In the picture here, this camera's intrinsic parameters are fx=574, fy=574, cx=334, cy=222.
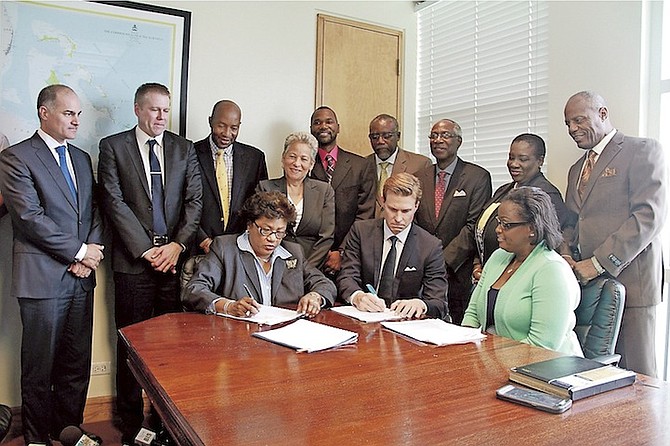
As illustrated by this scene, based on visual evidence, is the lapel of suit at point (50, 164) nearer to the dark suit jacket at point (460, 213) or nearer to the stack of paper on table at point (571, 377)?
the dark suit jacket at point (460, 213)

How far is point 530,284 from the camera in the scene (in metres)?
2.01

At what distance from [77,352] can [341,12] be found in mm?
2767

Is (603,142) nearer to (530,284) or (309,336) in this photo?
(530,284)

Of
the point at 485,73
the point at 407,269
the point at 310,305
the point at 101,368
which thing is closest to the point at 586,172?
the point at 407,269

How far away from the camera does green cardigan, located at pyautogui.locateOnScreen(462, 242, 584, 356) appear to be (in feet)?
6.31

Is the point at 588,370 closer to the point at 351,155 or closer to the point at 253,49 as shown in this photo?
the point at 351,155

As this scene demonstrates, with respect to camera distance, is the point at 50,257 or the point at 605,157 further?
the point at 50,257

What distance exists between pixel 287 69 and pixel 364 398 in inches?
116

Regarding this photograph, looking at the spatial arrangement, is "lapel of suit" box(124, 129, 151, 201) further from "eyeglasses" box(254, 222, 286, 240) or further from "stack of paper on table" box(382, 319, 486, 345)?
"stack of paper on table" box(382, 319, 486, 345)

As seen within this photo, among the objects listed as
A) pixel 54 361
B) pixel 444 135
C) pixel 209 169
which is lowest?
pixel 54 361

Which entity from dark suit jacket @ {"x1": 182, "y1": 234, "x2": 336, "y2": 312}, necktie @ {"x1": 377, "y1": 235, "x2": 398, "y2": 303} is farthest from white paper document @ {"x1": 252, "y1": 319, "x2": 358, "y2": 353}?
necktie @ {"x1": 377, "y1": 235, "x2": 398, "y2": 303}

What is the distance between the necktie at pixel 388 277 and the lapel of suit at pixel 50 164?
1555mm

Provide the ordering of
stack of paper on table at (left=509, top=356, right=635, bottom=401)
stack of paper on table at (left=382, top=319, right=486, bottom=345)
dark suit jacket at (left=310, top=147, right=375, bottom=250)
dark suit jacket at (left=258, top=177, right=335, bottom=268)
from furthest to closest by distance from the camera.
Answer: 1. dark suit jacket at (left=310, top=147, right=375, bottom=250)
2. dark suit jacket at (left=258, top=177, right=335, bottom=268)
3. stack of paper on table at (left=382, top=319, right=486, bottom=345)
4. stack of paper on table at (left=509, top=356, right=635, bottom=401)

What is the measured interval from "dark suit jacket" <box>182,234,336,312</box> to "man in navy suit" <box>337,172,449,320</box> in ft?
0.60
